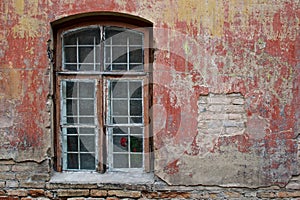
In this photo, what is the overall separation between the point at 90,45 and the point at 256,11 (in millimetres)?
1918

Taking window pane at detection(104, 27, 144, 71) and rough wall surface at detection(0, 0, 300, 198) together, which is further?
window pane at detection(104, 27, 144, 71)

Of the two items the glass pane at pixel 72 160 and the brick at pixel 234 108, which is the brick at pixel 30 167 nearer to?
the glass pane at pixel 72 160

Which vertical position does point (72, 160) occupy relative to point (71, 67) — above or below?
below

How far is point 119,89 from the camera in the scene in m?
4.26

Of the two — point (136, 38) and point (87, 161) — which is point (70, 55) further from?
point (87, 161)

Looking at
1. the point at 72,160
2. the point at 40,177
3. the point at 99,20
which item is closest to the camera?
the point at 40,177

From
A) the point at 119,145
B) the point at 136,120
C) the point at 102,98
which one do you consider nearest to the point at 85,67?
the point at 102,98

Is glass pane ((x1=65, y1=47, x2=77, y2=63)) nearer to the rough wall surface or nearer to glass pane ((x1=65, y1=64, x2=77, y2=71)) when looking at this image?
glass pane ((x1=65, y1=64, x2=77, y2=71))

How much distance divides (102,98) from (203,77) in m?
1.20

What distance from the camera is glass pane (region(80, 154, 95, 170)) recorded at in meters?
4.27

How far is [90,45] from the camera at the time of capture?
4.25 meters

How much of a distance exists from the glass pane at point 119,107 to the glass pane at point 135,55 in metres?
0.50

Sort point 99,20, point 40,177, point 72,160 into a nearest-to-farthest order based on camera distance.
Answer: point 40,177
point 99,20
point 72,160

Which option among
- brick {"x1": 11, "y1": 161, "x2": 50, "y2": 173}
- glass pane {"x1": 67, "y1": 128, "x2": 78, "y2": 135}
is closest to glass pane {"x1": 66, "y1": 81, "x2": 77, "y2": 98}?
glass pane {"x1": 67, "y1": 128, "x2": 78, "y2": 135}
